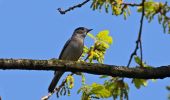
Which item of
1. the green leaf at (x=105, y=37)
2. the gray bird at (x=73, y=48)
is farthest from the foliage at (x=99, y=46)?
the gray bird at (x=73, y=48)

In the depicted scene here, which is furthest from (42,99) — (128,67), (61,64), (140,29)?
(140,29)

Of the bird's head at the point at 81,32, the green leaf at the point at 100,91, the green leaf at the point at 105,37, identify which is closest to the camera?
the green leaf at the point at 100,91

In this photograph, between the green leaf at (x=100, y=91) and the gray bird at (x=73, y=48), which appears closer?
the green leaf at (x=100, y=91)

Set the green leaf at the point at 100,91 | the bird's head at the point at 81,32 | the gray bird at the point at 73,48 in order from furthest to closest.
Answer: the bird's head at the point at 81,32
the gray bird at the point at 73,48
the green leaf at the point at 100,91

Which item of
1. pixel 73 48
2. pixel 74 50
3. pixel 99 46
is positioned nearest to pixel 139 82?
pixel 99 46

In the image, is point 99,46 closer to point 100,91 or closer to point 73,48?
point 100,91

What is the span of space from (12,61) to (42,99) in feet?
1.90

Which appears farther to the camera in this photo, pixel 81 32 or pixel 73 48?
pixel 81 32

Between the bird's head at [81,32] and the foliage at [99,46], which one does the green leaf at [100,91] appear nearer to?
the foliage at [99,46]

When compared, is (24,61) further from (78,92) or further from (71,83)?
(71,83)

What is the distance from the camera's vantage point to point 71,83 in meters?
7.02

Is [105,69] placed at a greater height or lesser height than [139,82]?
greater

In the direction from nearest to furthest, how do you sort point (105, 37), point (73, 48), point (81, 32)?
point (105, 37), point (73, 48), point (81, 32)

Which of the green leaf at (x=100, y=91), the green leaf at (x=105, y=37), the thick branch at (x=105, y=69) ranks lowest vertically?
the green leaf at (x=100, y=91)
